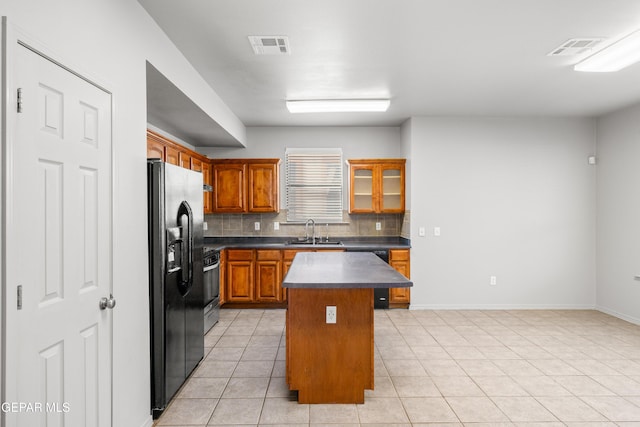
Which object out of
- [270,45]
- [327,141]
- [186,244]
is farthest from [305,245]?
[270,45]

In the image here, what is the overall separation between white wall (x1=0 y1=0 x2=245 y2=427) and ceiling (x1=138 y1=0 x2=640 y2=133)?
0.35 metres

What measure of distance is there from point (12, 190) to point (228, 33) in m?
1.96

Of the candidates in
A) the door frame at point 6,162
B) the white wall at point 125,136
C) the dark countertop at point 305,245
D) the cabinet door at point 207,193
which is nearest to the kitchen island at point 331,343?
the white wall at point 125,136

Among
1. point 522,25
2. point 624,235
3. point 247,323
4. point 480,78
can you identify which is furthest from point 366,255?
point 624,235

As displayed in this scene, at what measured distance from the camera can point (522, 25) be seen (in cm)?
267

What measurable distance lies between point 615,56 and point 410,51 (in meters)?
1.65

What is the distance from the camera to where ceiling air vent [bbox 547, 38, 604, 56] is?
9.55ft

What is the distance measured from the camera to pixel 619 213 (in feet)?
16.1

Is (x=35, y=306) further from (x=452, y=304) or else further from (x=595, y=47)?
(x=452, y=304)

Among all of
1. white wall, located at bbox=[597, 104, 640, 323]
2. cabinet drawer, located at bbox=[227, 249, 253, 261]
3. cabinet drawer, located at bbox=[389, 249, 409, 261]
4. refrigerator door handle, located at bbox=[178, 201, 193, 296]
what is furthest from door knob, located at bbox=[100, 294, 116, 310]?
white wall, located at bbox=[597, 104, 640, 323]

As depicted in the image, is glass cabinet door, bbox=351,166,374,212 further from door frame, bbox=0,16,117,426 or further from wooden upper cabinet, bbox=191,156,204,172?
door frame, bbox=0,16,117,426

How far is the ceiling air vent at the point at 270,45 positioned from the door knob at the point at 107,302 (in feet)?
6.80

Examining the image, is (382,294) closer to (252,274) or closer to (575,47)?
(252,274)

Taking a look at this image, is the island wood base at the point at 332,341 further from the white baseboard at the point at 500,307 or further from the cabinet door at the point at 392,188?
the cabinet door at the point at 392,188
